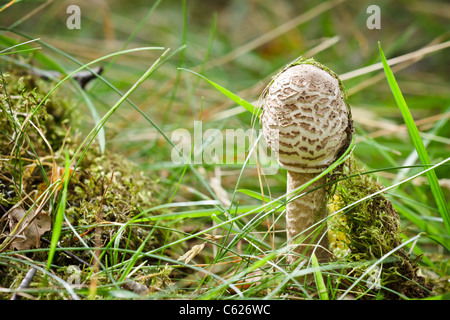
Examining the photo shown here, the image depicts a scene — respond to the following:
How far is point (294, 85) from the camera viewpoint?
41.5 inches

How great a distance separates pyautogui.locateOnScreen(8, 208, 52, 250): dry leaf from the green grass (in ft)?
0.10

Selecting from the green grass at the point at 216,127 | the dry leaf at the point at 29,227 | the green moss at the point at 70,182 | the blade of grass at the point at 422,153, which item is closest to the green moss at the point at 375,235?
the green grass at the point at 216,127

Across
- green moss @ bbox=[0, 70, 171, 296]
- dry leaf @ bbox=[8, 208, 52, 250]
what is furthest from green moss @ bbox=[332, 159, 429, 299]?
dry leaf @ bbox=[8, 208, 52, 250]

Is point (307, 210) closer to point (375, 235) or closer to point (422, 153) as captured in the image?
point (375, 235)

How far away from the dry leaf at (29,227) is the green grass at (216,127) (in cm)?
3

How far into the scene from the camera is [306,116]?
1.04 meters

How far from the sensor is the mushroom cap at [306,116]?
1.04 metres

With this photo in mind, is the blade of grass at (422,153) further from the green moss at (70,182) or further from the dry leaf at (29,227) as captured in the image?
the dry leaf at (29,227)

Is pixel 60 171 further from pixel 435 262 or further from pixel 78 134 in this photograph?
pixel 435 262

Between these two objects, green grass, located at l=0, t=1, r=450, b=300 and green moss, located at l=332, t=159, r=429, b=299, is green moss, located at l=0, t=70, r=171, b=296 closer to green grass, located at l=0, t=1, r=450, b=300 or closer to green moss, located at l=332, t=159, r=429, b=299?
green grass, located at l=0, t=1, r=450, b=300

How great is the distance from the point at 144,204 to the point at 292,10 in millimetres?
3468
